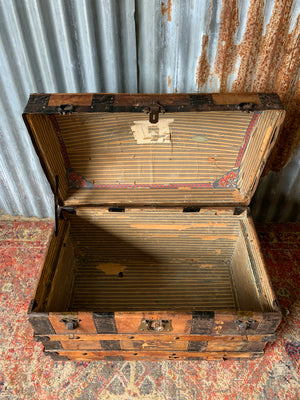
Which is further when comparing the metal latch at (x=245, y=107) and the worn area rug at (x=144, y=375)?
the worn area rug at (x=144, y=375)

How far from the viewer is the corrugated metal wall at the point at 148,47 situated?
1853mm

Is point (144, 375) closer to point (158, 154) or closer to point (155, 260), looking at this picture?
point (155, 260)

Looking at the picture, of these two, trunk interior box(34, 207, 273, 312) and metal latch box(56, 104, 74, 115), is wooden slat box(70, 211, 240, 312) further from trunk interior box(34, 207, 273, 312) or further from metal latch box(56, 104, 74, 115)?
metal latch box(56, 104, 74, 115)

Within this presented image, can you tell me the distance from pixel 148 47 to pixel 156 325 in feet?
5.31

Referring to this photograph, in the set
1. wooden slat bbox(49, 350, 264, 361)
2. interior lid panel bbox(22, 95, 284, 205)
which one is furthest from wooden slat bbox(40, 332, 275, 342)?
interior lid panel bbox(22, 95, 284, 205)

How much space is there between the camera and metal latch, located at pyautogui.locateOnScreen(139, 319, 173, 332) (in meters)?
1.70

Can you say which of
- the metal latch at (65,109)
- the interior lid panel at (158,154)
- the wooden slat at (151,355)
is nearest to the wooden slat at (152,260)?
the interior lid panel at (158,154)

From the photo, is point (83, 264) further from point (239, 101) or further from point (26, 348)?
point (239, 101)

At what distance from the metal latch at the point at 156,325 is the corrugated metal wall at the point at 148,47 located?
1437mm

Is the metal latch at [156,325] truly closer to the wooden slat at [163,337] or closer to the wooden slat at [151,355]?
the wooden slat at [163,337]

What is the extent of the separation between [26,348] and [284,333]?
1.79 m

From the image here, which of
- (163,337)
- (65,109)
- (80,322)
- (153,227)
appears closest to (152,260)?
(153,227)

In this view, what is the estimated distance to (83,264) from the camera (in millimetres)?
2580

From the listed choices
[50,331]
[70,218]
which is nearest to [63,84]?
[70,218]
